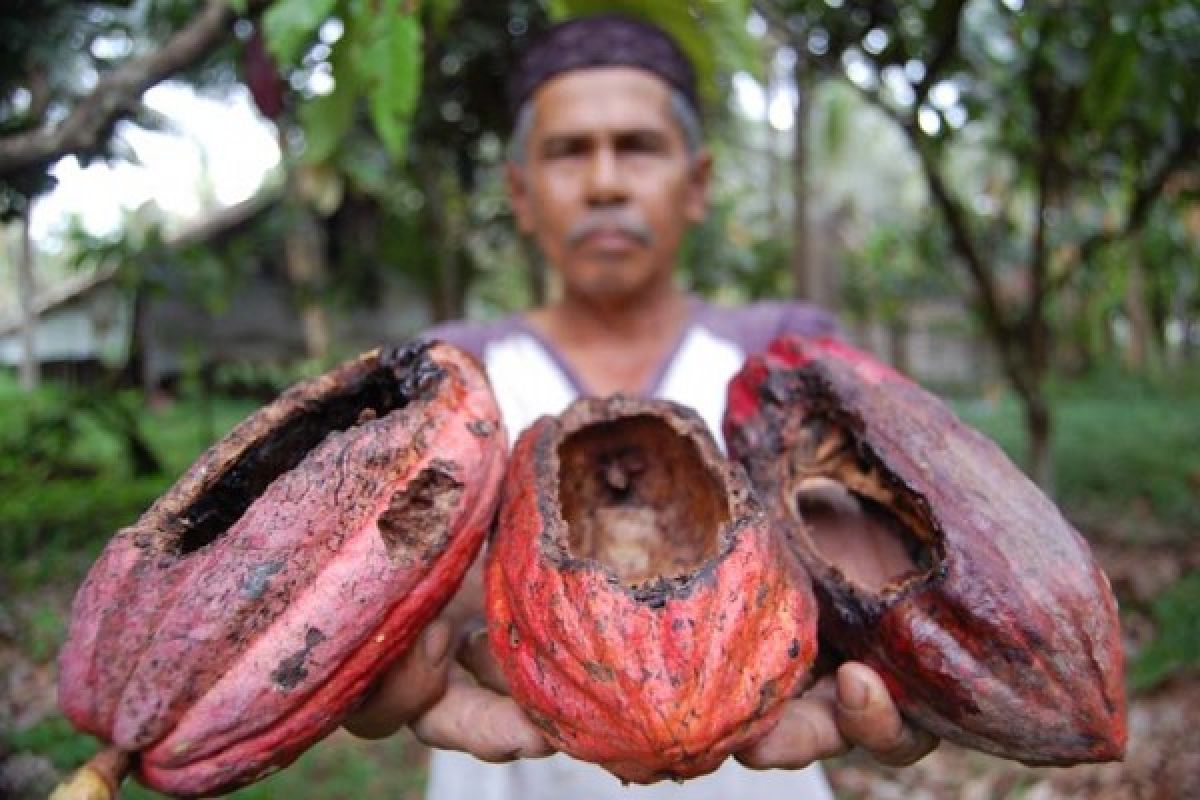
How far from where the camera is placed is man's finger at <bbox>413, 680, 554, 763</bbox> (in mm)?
1003

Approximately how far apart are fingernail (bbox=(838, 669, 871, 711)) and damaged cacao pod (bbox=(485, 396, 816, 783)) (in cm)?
5

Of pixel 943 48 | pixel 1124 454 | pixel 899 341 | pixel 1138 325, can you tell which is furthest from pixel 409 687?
pixel 899 341

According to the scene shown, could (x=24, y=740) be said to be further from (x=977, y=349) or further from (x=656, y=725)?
(x=977, y=349)

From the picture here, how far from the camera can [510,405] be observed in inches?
74.8

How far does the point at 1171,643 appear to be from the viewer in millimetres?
2797

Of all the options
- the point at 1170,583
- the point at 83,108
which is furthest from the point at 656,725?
the point at 1170,583

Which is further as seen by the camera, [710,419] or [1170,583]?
[1170,583]

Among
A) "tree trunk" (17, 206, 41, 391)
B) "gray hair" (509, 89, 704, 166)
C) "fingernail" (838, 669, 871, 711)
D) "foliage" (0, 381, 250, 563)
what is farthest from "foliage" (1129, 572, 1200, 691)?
"foliage" (0, 381, 250, 563)

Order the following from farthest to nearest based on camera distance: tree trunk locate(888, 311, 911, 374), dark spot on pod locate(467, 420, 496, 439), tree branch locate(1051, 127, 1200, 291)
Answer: tree trunk locate(888, 311, 911, 374), tree branch locate(1051, 127, 1200, 291), dark spot on pod locate(467, 420, 496, 439)

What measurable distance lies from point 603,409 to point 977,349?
1256 cm

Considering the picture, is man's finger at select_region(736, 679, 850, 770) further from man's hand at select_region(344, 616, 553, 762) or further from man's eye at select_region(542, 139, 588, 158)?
man's eye at select_region(542, 139, 588, 158)

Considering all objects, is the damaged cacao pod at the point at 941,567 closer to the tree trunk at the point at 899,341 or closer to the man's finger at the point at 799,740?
the man's finger at the point at 799,740

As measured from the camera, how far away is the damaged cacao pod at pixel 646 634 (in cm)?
88

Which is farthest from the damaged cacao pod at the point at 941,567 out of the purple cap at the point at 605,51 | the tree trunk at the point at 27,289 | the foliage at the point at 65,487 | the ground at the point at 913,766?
the foliage at the point at 65,487
